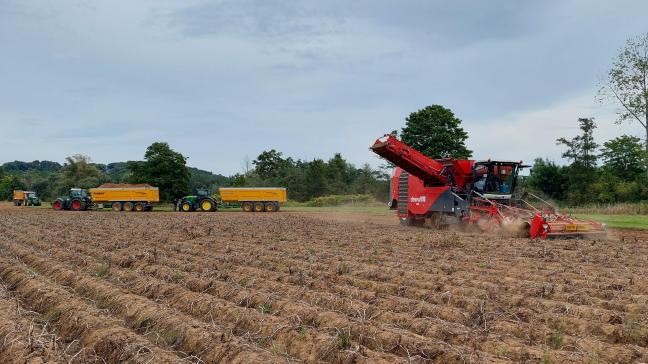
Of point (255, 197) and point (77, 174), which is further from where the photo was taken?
point (77, 174)

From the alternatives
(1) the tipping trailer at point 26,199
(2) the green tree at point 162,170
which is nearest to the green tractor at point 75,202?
(1) the tipping trailer at point 26,199

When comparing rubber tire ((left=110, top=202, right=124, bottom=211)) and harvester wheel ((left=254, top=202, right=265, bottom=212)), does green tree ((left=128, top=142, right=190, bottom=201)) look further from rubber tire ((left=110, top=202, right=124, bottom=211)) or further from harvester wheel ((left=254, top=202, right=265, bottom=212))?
harvester wheel ((left=254, top=202, right=265, bottom=212))

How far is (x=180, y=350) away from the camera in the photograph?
5.79 meters

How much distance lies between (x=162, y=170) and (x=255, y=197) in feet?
92.5

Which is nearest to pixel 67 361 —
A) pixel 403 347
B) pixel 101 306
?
pixel 101 306

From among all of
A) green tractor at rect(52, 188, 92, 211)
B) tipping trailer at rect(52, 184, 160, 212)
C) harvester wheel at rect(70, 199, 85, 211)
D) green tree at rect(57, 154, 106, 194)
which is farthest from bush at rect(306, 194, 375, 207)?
green tree at rect(57, 154, 106, 194)

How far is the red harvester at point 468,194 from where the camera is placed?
17.3 m

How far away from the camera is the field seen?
216 inches

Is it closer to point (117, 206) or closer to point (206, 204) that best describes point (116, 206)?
point (117, 206)

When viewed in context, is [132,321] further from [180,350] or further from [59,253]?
[59,253]

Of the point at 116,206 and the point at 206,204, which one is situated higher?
the point at 206,204

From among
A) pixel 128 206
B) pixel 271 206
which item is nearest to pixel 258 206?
pixel 271 206

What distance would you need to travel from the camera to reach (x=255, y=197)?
142ft

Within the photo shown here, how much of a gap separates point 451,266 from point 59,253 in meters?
9.02
